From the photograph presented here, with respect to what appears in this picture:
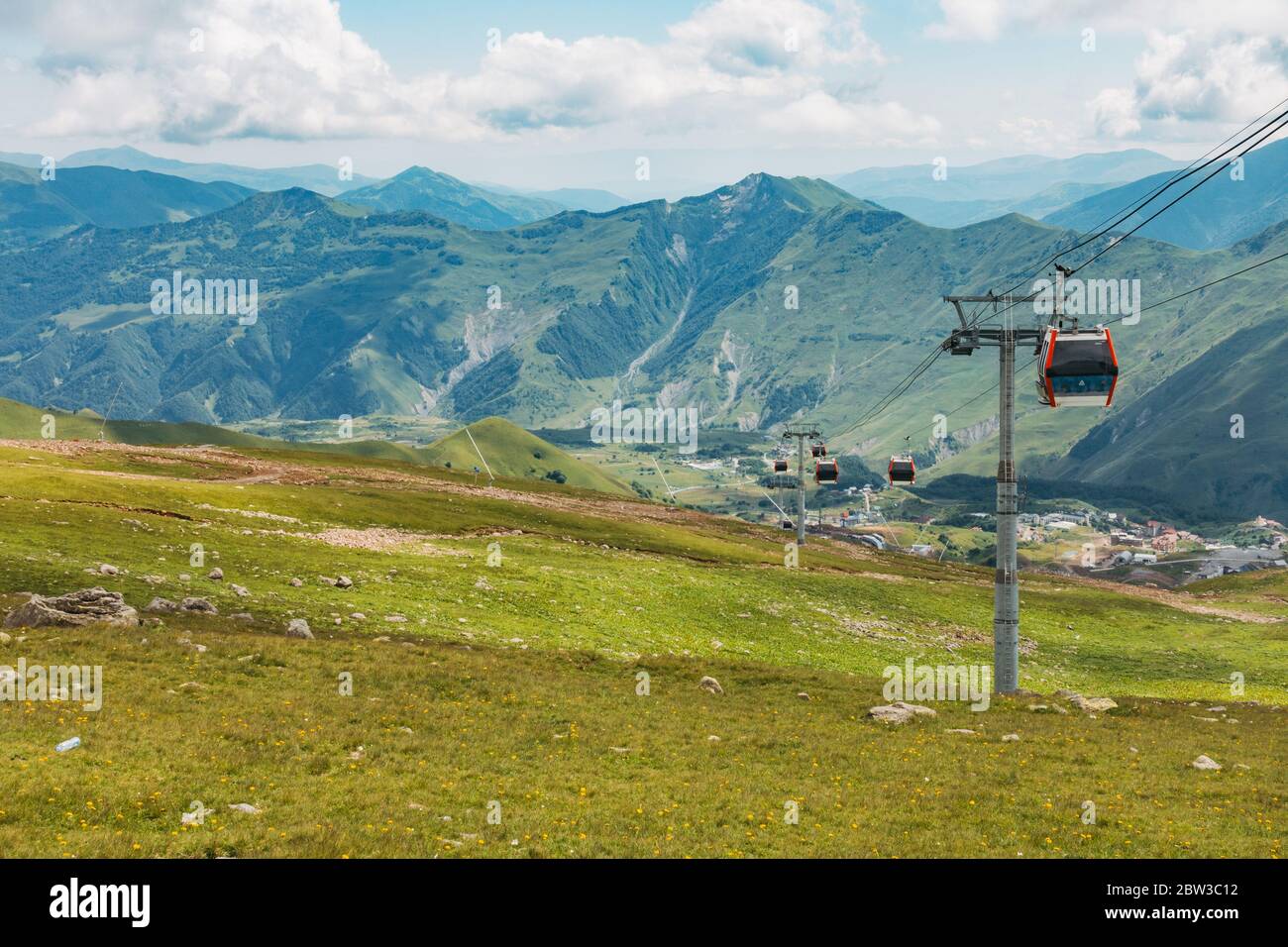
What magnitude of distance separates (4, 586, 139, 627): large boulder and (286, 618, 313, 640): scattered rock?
5690 millimetres

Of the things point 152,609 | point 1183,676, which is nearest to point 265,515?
point 152,609

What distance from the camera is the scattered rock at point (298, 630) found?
39656 mm

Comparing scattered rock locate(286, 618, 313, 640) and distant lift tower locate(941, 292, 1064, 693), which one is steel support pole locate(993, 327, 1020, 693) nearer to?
distant lift tower locate(941, 292, 1064, 693)

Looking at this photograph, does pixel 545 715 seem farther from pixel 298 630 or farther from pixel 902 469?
pixel 902 469

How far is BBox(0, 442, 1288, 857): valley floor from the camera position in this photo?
21.9 m

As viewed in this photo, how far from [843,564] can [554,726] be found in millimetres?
70114

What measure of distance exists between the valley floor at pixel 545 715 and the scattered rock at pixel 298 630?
1.03m

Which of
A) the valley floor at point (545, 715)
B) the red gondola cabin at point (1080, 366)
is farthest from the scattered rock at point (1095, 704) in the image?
the red gondola cabin at point (1080, 366)

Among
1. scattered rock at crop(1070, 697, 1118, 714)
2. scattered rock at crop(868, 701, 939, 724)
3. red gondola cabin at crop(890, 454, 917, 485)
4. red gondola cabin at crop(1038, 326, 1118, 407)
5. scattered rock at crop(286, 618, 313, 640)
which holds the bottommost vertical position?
scattered rock at crop(1070, 697, 1118, 714)

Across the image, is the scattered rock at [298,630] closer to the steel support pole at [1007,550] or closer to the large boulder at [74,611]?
the large boulder at [74,611]

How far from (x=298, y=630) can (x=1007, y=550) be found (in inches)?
1162

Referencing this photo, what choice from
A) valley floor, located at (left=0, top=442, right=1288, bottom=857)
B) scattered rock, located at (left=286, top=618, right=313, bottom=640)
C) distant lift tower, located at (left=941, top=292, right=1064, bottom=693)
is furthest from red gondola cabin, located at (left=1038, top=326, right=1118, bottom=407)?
scattered rock, located at (left=286, top=618, right=313, bottom=640)
